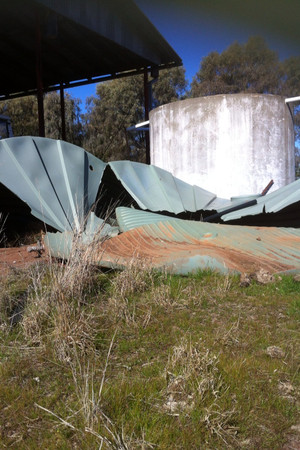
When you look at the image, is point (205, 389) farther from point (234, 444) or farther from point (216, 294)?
point (216, 294)

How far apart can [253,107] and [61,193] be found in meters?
4.57

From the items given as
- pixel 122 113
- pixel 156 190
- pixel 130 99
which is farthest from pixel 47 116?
pixel 156 190

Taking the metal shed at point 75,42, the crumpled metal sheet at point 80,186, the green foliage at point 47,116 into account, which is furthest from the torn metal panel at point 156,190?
the green foliage at point 47,116

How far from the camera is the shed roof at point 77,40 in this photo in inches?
406

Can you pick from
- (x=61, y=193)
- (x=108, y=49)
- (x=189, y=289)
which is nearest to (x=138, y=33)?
(x=108, y=49)

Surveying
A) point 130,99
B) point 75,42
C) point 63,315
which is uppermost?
point 130,99

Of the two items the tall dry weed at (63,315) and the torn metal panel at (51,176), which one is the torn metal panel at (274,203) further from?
the tall dry weed at (63,315)

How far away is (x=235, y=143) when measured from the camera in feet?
26.2

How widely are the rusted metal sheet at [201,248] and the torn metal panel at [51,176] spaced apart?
2.67ft

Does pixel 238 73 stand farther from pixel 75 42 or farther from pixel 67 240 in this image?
pixel 67 240

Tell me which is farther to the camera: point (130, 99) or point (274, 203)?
point (130, 99)

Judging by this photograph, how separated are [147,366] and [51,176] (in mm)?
3681

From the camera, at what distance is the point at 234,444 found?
156 cm

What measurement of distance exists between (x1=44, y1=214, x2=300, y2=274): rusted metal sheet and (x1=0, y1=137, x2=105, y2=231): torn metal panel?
2.67ft
